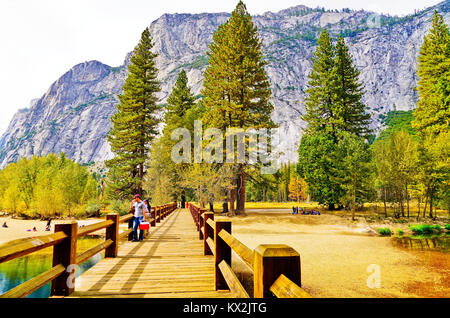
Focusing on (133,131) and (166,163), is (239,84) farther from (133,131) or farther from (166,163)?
(166,163)

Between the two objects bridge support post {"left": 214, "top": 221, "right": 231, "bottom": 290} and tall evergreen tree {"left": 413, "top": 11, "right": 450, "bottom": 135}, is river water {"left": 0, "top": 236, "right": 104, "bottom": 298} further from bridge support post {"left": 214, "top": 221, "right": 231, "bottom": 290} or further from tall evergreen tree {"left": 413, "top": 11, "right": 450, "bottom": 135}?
tall evergreen tree {"left": 413, "top": 11, "right": 450, "bottom": 135}

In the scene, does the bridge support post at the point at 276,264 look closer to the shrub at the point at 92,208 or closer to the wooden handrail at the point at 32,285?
the wooden handrail at the point at 32,285

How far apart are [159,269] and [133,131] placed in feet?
103

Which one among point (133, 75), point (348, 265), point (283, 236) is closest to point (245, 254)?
point (348, 265)

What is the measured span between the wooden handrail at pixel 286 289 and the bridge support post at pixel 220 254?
2.46 m

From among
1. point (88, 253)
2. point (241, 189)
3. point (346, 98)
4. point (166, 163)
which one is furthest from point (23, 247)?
point (346, 98)

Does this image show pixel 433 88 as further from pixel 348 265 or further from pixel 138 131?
pixel 138 131

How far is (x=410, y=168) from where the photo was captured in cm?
2686

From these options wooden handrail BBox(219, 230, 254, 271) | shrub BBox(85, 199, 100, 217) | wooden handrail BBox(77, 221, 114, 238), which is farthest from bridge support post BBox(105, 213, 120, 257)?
shrub BBox(85, 199, 100, 217)

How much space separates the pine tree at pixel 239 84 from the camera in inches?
1104

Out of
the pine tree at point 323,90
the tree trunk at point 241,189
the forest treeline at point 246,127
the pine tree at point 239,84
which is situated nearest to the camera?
the forest treeline at point 246,127

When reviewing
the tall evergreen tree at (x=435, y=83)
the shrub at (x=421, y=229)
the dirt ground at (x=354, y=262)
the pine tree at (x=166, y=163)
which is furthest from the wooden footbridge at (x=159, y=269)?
the tall evergreen tree at (x=435, y=83)

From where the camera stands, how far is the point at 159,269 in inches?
218

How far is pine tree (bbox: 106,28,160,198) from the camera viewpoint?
33781 millimetres
